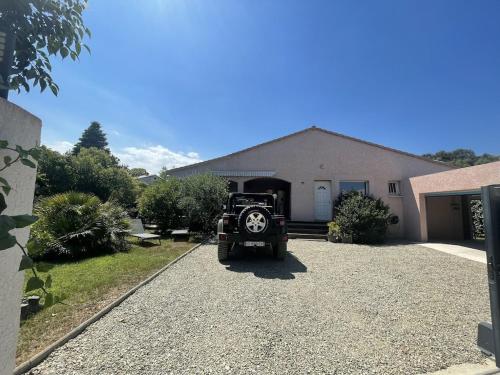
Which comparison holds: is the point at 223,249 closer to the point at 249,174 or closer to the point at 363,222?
the point at 363,222

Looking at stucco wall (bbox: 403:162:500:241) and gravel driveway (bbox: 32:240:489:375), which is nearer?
gravel driveway (bbox: 32:240:489:375)

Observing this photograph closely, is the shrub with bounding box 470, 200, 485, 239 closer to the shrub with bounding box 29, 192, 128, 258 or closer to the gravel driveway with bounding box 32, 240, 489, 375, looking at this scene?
the gravel driveway with bounding box 32, 240, 489, 375

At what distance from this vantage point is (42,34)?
5.96 ft

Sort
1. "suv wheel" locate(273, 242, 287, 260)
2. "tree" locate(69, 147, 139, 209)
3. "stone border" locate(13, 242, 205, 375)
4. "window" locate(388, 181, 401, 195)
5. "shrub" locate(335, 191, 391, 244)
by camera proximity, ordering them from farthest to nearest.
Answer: "tree" locate(69, 147, 139, 209)
"window" locate(388, 181, 401, 195)
"shrub" locate(335, 191, 391, 244)
"suv wheel" locate(273, 242, 287, 260)
"stone border" locate(13, 242, 205, 375)

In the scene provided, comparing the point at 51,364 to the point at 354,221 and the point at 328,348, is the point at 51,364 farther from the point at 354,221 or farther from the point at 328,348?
the point at 354,221

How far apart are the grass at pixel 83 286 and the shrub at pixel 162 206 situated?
4187mm

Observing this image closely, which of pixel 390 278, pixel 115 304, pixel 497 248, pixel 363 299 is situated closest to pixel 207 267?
pixel 115 304

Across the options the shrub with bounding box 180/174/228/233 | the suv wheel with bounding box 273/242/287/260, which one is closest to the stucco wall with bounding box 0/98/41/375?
the suv wheel with bounding box 273/242/287/260

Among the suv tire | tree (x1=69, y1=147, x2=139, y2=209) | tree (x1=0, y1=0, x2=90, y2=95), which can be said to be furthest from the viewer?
tree (x1=69, y1=147, x2=139, y2=209)

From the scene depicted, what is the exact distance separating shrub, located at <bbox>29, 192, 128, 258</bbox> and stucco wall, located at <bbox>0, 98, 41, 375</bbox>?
719cm

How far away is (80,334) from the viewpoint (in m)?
3.57

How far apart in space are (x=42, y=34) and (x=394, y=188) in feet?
57.2

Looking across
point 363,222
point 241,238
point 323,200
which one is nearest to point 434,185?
point 363,222

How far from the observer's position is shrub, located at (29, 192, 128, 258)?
Result: 8.05 m
